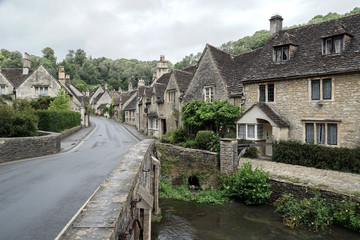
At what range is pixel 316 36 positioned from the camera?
19547 millimetres

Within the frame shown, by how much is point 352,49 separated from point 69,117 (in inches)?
1320

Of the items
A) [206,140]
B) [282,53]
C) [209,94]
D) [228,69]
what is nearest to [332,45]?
[282,53]

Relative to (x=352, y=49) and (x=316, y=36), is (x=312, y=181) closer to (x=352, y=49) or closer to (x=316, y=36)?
(x=352, y=49)

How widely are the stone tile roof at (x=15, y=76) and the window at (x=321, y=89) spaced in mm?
40976

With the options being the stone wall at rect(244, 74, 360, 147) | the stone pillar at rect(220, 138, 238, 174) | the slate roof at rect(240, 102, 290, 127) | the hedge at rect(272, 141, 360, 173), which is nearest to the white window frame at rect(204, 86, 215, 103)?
the stone wall at rect(244, 74, 360, 147)

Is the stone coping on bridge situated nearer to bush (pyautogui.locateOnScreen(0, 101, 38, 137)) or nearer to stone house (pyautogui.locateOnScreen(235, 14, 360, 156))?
stone house (pyautogui.locateOnScreen(235, 14, 360, 156))

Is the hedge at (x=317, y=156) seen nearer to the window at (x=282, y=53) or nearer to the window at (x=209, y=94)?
the window at (x=282, y=53)

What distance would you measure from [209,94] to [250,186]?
12.2m

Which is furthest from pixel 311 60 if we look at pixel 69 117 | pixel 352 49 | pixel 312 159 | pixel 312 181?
pixel 69 117

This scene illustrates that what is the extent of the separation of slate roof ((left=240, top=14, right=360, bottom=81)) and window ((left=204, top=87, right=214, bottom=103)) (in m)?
3.71

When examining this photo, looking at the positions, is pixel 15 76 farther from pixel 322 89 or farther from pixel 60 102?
pixel 322 89

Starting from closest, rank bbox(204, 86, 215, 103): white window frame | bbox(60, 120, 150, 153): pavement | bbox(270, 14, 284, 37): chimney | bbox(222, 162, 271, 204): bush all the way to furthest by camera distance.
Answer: bbox(222, 162, 271, 204): bush
bbox(270, 14, 284, 37): chimney
bbox(60, 120, 150, 153): pavement
bbox(204, 86, 215, 103): white window frame

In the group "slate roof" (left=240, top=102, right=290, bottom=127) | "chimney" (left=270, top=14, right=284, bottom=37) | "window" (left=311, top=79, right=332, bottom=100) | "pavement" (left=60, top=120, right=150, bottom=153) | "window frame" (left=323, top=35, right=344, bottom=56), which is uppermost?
"chimney" (left=270, top=14, right=284, bottom=37)

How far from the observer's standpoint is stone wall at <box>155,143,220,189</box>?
1734 centimetres
